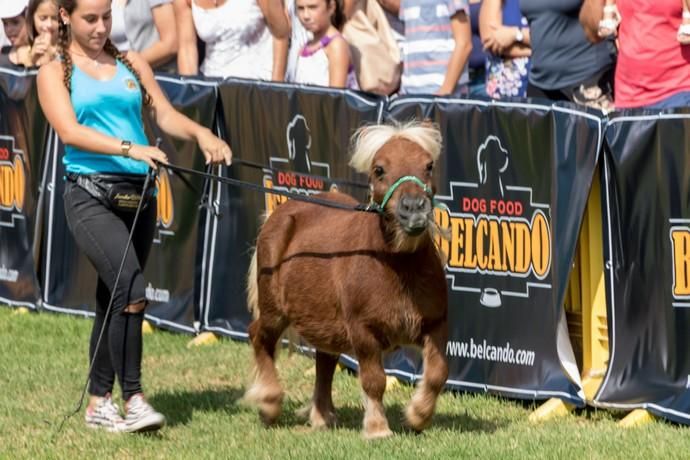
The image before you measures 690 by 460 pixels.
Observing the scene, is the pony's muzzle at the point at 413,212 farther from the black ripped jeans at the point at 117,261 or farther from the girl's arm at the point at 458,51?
the girl's arm at the point at 458,51

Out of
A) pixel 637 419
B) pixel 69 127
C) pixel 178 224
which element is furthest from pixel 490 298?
pixel 178 224

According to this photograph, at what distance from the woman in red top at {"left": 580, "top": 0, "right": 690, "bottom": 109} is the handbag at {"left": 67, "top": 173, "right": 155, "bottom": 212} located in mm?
3155

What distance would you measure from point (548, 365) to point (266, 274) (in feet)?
5.61

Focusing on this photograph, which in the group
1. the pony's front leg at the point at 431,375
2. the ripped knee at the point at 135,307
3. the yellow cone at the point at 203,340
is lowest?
the yellow cone at the point at 203,340

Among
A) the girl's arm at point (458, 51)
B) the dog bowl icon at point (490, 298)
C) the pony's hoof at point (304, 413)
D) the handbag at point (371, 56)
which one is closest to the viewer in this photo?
the pony's hoof at point (304, 413)

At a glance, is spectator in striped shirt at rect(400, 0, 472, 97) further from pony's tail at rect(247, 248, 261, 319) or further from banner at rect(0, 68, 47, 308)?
banner at rect(0, 68, 47, 308)

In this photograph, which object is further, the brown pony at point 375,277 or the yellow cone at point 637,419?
the yellow cone at point 637,419

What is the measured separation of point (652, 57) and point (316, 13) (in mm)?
2769

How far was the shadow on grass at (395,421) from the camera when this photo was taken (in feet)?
26.1

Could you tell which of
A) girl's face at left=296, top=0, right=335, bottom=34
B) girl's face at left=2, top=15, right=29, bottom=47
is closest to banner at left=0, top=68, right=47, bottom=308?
girl's face at left=2, top=15, right=29, bottom=47

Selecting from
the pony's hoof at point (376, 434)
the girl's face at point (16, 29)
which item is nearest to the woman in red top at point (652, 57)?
the pony's hoof at point (376, 434)

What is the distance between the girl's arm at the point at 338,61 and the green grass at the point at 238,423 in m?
2.04

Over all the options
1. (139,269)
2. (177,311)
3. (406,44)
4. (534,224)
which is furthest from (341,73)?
(139,269)

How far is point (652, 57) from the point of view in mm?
9094
